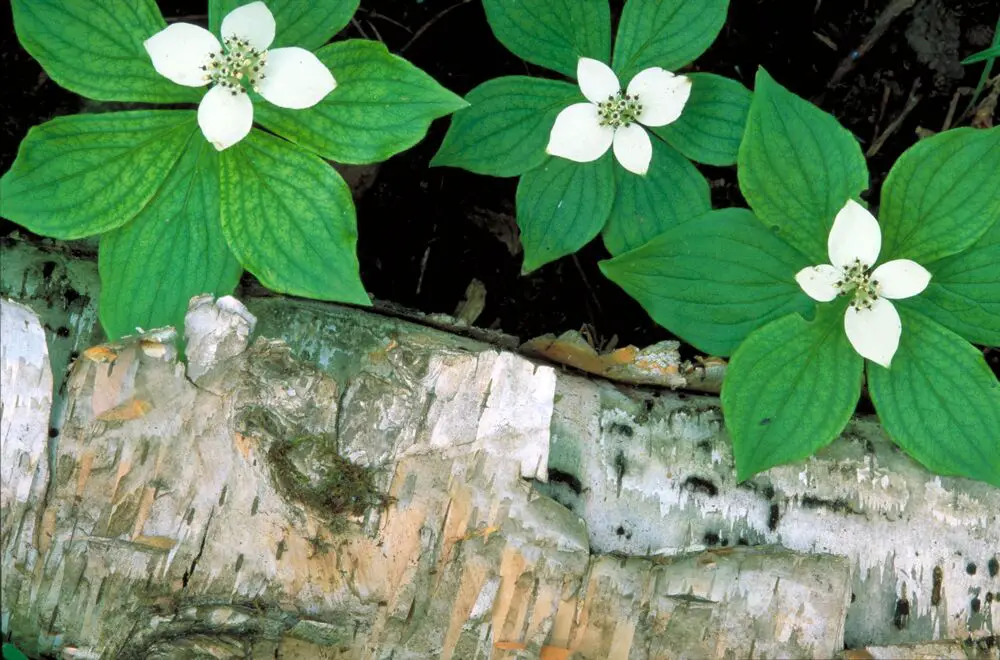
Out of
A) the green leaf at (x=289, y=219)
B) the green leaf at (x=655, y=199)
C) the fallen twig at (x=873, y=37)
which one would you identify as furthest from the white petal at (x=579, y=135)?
the fallen twig at (x=873, y=37)

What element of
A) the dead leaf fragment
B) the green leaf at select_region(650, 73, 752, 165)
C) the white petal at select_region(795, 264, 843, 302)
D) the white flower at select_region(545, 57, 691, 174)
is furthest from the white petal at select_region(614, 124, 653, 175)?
the dead leaf fragment

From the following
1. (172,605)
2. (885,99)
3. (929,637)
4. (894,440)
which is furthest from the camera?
(885,99)

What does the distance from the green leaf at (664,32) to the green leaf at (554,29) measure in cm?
6

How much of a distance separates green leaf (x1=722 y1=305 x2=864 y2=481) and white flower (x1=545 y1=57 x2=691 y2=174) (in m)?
0.54

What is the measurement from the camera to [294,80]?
1794 millimetres

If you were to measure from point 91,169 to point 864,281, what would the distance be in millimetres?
1785

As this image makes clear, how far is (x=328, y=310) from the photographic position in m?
1.91

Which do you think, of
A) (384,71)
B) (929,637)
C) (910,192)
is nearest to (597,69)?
(384,71)

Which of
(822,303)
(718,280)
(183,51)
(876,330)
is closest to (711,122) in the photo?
(718,280)

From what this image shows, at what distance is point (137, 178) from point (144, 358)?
1.57 ft

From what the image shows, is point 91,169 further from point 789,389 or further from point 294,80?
point 789,389

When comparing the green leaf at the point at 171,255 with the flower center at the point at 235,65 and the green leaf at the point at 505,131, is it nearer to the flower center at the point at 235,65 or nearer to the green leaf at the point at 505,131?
the flower center at the point at 235,65

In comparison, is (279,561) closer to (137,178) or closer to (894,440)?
(137,178)

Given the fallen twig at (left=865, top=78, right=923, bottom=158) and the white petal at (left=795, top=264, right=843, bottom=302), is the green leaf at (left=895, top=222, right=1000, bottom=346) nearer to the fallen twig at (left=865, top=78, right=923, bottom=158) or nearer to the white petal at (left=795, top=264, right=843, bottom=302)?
the white petal at (left=795, top=264, right=843, bottom=302)
